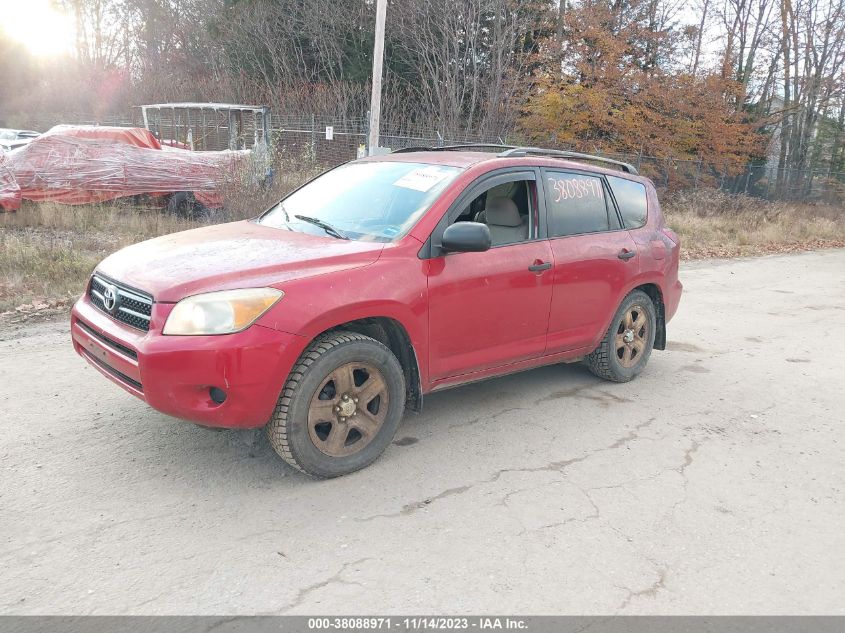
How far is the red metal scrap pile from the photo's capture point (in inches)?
435

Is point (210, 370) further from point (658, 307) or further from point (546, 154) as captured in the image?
point (658, 307)

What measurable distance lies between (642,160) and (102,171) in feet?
62.5

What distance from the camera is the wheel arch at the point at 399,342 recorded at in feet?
12.6

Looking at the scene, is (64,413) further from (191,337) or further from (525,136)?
(525,136)

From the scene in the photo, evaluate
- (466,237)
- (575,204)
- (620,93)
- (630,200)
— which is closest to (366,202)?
(466,237)

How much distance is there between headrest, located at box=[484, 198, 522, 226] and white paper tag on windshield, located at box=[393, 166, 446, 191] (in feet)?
1.31

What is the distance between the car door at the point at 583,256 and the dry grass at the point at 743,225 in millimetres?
9209

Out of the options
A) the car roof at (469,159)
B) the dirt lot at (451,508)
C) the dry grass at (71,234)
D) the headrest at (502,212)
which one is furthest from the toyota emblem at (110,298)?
the dry grass at (71,234)

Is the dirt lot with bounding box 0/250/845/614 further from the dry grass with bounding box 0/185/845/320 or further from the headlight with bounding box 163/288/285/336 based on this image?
the dry grass with bounding box 0/185/845/320

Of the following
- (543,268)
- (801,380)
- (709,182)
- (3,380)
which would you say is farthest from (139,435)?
(709,182)

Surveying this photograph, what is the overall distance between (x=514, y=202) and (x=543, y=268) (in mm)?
503

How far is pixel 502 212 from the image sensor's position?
4570mm

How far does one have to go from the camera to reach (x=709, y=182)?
85.6 ft

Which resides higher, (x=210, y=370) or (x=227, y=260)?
(x=227, y=260)
